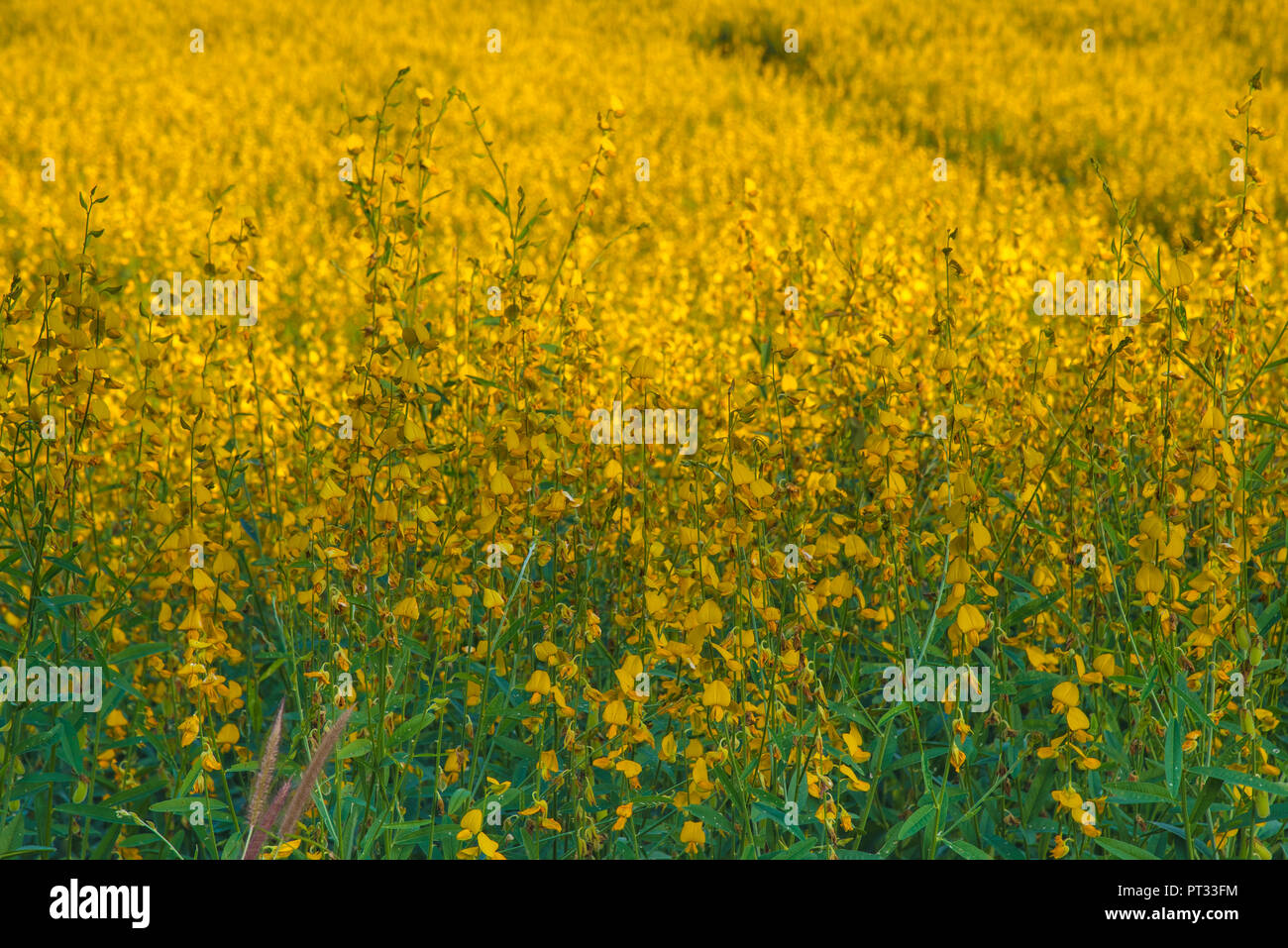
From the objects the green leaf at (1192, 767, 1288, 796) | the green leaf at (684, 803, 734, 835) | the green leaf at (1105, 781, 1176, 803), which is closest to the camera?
the green leaf at (1192, 767, 1288, 796)

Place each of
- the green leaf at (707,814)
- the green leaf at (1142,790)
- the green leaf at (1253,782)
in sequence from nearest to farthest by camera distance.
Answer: the green leaf at (1253,782), the green leaf at (1142,790), the green leaf at (707,814)

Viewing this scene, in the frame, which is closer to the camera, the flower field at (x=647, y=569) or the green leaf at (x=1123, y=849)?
the green leaf at (x=1123, y=849)

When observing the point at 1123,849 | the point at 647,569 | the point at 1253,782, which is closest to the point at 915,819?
the point at 1123,849

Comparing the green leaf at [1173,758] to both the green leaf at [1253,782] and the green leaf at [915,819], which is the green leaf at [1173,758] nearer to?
the green leaf at [1253,782]

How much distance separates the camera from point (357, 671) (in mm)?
2125

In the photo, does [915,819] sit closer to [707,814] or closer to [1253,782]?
[707,814]

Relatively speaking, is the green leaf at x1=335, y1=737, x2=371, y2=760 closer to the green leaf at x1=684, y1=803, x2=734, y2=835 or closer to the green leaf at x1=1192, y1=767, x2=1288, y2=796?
the green leaf at x1=684, y1=803, x2=734, y2=835

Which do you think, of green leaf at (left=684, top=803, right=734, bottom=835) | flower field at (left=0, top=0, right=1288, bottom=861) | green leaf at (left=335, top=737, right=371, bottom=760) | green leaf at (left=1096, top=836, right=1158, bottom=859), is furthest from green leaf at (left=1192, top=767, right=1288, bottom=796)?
green leaf at (left=335, top=737, right=371, bottom=760)

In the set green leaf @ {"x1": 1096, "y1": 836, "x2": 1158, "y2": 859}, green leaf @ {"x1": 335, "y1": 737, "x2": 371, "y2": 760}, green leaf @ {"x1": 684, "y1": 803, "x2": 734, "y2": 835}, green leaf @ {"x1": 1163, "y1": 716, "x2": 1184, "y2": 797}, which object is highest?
green leaf @ {"x1": 1163, "y1": 716, "x2": 1184, "y2": 797}

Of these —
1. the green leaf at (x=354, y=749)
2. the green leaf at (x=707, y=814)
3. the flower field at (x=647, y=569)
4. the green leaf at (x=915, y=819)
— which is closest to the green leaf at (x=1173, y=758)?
the flower field at (x=647, y=569)

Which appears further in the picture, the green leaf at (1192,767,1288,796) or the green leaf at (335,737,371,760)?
the green leaf at (335,737,371,760)

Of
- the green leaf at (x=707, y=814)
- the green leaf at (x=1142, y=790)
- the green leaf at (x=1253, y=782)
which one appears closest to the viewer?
the green leaf at (x=1253, y=782)

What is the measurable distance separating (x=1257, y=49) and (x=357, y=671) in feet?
45.7

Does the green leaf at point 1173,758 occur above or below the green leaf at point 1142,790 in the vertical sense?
above
